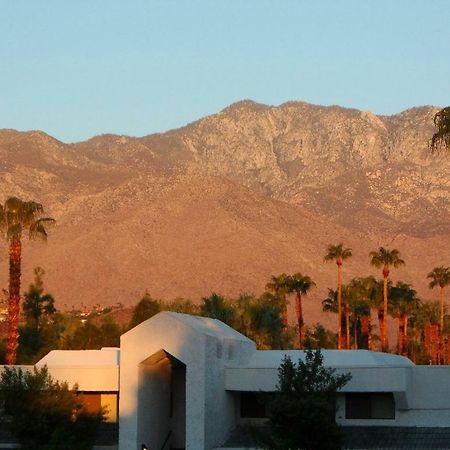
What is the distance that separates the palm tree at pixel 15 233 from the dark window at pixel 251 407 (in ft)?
42.6

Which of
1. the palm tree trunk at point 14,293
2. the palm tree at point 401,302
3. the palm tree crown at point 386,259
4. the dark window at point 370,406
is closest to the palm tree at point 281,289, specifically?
the palm tree at point 401,302

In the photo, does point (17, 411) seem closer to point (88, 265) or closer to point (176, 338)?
point (176, 338)

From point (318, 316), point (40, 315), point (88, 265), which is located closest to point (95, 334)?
point (40, 315)

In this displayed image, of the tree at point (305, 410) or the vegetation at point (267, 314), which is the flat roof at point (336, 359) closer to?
the tree at point (305, 410)

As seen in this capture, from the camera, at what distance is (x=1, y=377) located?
45.4 m

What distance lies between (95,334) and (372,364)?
3936cm

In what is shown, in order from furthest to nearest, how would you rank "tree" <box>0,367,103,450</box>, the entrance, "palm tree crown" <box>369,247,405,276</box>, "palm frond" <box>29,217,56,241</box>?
"palm tree crown" <box>369,247,405,276</box> → "palm frond" <box>29,217,56,241</box> → the entrance → "tree" <box>0,367,103,450</box>

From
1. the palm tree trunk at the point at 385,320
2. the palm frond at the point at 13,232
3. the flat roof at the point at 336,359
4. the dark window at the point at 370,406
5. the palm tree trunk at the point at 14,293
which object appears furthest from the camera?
the palm tree trunk at the point at 385,320

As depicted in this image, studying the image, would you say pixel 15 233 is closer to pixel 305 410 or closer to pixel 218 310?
pixel 305 410

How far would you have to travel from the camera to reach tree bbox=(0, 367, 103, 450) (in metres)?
42.1

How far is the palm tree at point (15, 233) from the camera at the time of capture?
56.0m

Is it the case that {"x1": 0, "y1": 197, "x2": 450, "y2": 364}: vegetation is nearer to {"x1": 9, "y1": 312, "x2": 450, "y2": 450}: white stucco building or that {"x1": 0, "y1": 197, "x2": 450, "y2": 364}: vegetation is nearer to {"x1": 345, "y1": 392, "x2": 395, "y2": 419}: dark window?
{"x1": 9, "y1": 312, "x2": 450, "y2": 450}: white stucco building

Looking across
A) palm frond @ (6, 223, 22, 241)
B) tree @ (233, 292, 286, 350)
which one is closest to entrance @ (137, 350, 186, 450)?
palm frond @ (6, 223, 22, 241)

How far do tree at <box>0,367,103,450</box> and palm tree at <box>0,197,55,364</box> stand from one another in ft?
40.1
